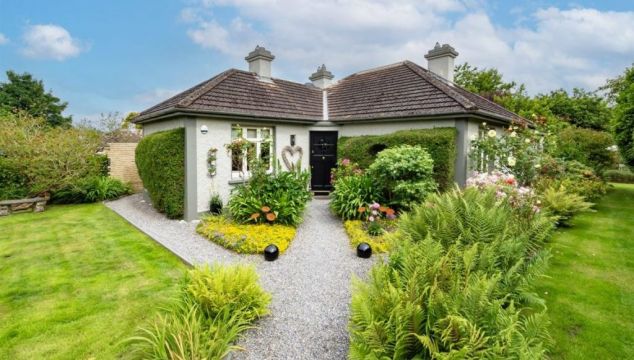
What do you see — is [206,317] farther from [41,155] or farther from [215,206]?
[41,155]

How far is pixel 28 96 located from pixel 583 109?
54171 millimetres

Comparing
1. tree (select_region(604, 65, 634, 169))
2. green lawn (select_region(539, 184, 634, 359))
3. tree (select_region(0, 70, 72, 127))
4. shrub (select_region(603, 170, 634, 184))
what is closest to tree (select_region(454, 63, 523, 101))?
shrub (select_region(603, 170, 634, 184))

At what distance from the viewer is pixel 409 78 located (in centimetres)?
1288

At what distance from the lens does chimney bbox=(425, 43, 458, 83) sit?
13.6 meters

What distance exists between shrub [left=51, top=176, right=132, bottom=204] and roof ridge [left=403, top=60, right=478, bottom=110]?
1385cm

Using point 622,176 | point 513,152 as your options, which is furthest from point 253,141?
point 622,176

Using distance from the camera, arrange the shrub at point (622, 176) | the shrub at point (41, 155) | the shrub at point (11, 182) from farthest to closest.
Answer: the shrub at point (622, 176) → the shrub at point (11, 182) → the shrub at point (41, 155)

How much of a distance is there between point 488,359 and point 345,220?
262 inches

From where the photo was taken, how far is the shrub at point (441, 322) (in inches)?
93.7

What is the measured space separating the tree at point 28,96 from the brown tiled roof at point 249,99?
27350 mm

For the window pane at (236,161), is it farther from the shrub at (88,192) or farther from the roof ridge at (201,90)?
the shrub at (88,192)

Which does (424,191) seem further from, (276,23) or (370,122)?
(276,23)

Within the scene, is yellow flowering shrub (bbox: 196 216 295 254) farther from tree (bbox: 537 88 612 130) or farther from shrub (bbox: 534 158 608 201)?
tree (bbox: 537 88 612 130)

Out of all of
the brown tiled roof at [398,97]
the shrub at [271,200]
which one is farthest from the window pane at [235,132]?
the brown tiled roof at [398,97]
